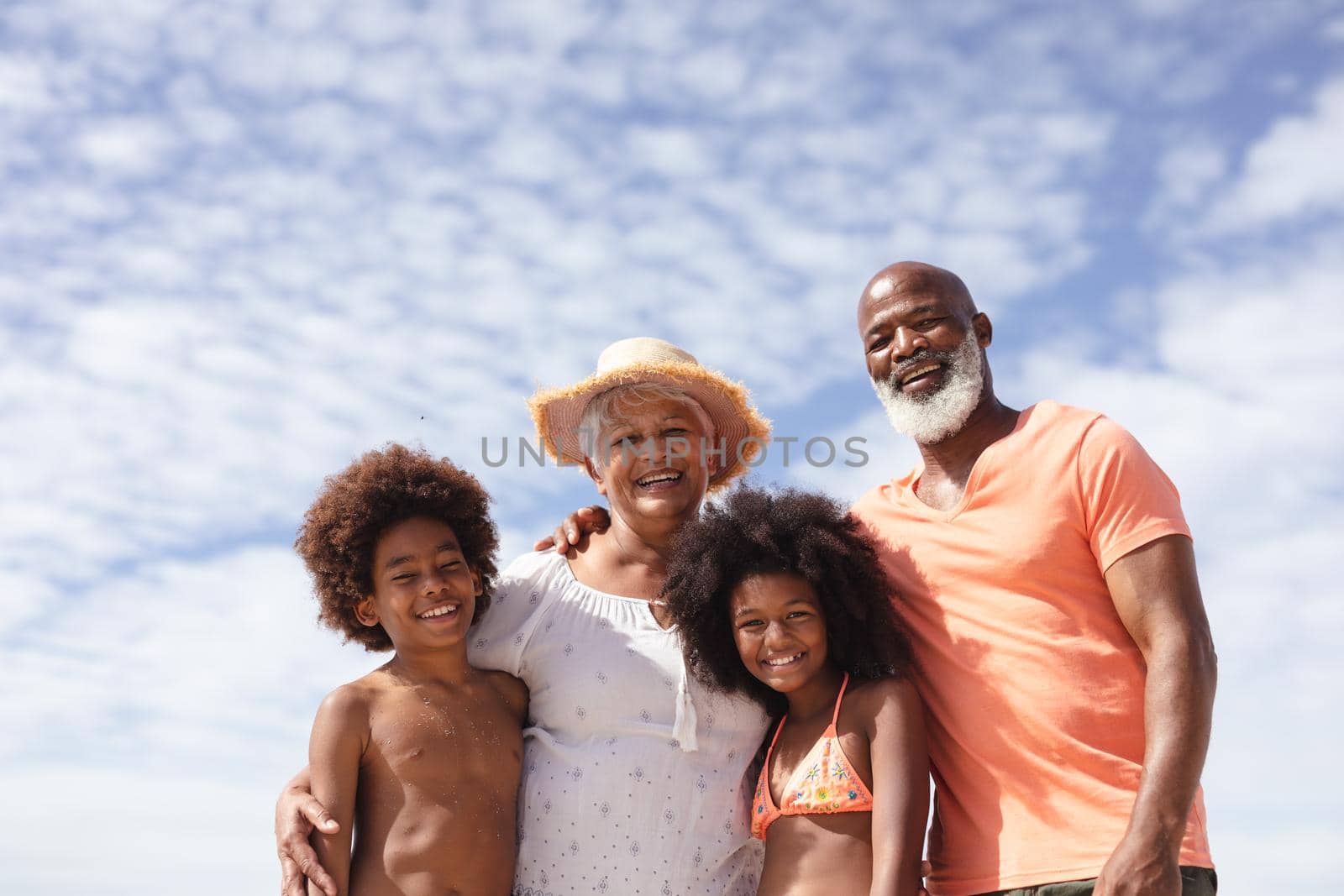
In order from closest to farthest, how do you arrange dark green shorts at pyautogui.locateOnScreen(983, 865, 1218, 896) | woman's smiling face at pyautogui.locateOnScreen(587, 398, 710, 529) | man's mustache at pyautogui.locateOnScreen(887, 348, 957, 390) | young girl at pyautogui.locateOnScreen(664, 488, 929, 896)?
dark green shorts at pyautogui.locateOnScreen(983, 865, 1218, 896)
young girl at pyautogui.locateOnScreen(664, 488, 929, 896)
man's mustache at pyautogui.locateOnScreen(887, 348, 957, 390)
woman's smiling face at pyautogui.locateOnScreen(587, 398, 710, 529)

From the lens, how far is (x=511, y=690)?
183 inches

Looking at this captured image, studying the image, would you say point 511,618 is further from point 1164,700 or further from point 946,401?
point 1164,700

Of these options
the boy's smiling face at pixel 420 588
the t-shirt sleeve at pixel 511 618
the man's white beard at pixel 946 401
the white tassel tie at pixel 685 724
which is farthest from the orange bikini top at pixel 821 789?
the boy's smiling face at pixel 420 588

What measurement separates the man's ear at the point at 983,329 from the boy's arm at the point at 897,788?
1.43m

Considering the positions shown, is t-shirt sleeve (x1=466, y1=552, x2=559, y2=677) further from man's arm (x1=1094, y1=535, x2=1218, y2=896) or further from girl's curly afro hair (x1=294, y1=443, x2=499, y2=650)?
man's arm (x1=1094, y1=535, x2=1218, y2=896)

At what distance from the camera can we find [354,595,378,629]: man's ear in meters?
4.69

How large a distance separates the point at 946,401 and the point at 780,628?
1.05 m

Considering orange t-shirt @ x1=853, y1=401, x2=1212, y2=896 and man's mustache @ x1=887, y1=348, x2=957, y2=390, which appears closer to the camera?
orange t-shirt @ x1=853, y1=401, x2=1212, y2=896

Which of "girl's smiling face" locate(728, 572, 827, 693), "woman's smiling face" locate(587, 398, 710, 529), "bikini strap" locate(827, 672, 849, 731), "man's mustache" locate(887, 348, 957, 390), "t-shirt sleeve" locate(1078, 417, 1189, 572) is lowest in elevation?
"bikini strap" locate(827, 672, 849, 731)

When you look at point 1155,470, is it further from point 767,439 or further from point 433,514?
point 433,514

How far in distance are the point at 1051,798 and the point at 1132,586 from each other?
2.35 ft

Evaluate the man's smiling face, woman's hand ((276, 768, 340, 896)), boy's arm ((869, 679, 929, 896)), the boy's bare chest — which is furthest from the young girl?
woman's hand ((276, 768, 340, 896))

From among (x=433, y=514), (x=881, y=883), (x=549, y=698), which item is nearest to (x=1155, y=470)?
(x=881, y=883)

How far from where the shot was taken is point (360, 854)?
4.17 m
